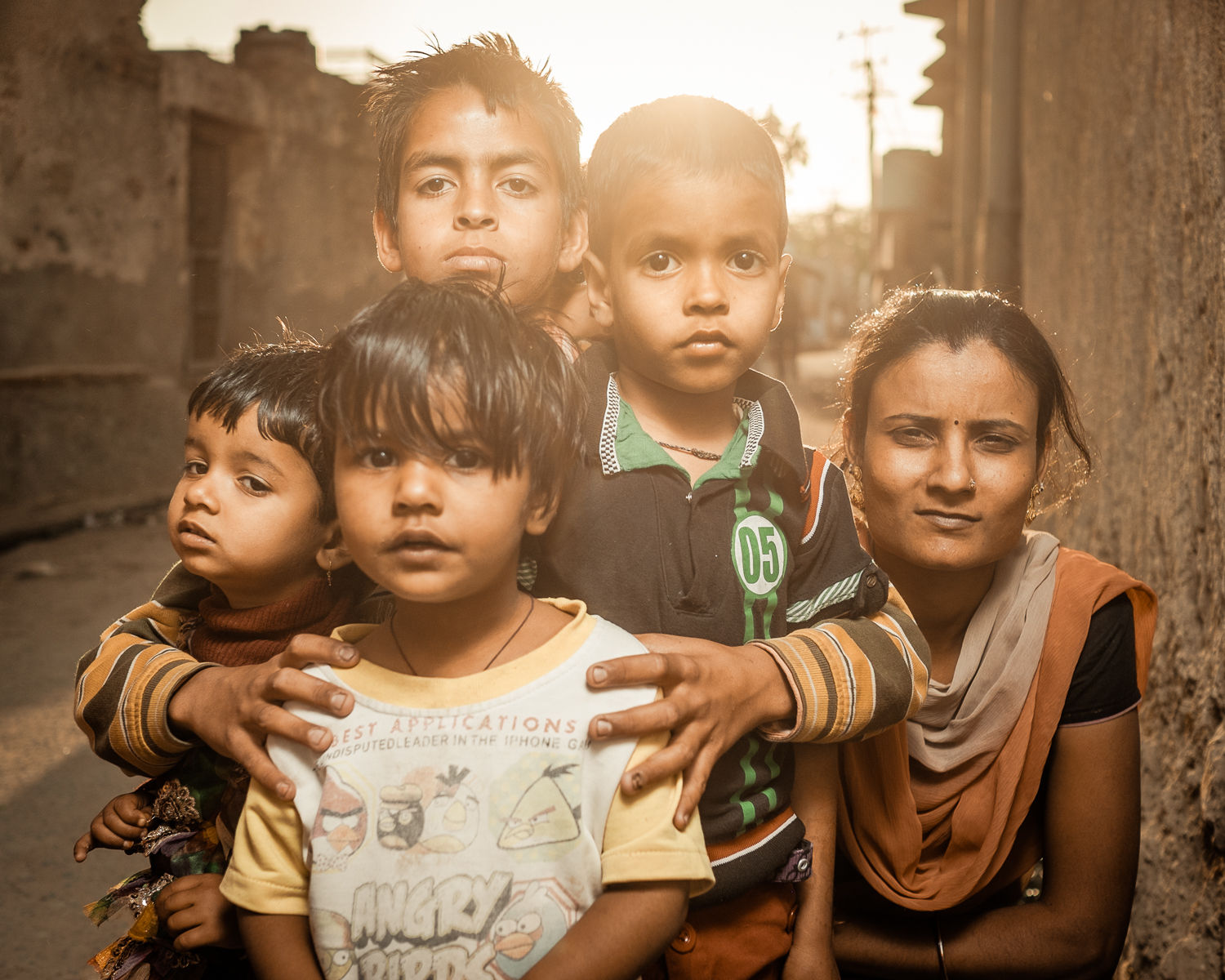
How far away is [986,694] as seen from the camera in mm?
1900

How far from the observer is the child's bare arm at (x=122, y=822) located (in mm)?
1658

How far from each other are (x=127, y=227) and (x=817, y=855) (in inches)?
335

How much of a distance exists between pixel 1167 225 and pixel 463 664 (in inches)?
83.1

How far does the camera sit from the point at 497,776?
1298 millimetres

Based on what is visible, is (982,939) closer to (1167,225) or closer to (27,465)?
(1167,225)

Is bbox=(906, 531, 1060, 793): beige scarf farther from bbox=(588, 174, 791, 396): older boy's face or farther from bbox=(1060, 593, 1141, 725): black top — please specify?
bbox=(588, 174, 791, 396): older boy's face

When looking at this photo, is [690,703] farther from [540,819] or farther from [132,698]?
Answer: [132,698]

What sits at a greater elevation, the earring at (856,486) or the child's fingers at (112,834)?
the earring at (856,486)

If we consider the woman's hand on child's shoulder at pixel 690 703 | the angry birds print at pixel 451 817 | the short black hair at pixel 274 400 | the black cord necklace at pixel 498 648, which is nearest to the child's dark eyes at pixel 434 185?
the short black hair at pixel 274 400

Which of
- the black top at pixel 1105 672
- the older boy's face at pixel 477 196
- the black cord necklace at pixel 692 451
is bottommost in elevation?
the black top at pixel 1105 672

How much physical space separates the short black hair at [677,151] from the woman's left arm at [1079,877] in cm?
111

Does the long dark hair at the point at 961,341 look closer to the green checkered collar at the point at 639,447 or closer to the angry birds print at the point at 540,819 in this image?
the green checkered collar at the point at 639,447

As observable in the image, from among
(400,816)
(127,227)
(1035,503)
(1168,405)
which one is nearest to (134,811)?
(400,816)

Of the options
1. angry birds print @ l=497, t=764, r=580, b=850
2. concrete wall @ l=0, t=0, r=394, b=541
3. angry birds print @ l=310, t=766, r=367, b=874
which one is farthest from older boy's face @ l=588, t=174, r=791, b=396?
concrete wall @ l=0, t=0, r=394, b=541
